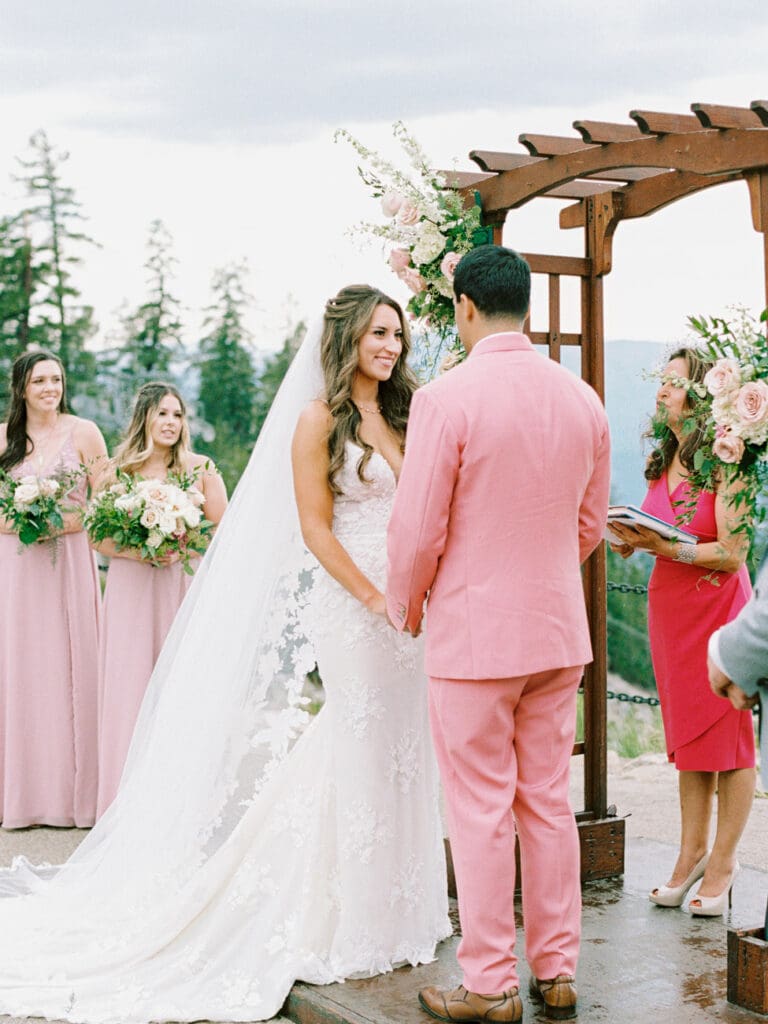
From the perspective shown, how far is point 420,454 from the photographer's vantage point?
3615 mm

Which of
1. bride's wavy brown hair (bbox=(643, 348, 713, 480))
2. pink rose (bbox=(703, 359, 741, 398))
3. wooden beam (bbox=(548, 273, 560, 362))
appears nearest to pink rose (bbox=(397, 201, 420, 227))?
wooden beam (bbox=(548, 273, 560, 362))

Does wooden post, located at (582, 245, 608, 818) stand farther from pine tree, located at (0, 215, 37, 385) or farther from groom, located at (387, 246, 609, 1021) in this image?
pine tree, located at (0, 215, 37, 385)

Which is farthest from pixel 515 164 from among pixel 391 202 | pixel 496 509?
pixel 496 509

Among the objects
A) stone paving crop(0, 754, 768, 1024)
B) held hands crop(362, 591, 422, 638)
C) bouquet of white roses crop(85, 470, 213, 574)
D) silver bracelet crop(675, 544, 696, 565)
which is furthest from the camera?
bouquet of white roses crop(85, 470, 213, 574)

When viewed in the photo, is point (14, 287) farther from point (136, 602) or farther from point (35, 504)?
point (136, 602)

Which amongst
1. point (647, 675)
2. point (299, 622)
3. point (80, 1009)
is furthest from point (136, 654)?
point (647, 675)

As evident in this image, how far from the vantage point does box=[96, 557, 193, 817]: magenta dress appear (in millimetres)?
6344

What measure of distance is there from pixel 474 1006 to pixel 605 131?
Answer: 282 cm

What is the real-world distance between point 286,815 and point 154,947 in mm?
587

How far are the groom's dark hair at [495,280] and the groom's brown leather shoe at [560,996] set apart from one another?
6.13 feet

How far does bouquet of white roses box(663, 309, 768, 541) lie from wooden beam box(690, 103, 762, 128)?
25.3 inches

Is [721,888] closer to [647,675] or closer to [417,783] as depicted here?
[417,783]

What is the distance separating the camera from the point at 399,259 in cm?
516

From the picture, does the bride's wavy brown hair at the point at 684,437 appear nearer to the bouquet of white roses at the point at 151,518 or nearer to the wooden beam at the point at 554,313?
the wooden beam at the point at 554,313
